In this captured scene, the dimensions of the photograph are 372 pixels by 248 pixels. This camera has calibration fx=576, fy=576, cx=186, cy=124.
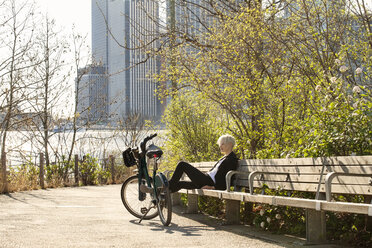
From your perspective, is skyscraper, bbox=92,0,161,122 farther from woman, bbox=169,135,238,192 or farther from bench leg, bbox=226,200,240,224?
bench leg, bbox=226,200,240,224

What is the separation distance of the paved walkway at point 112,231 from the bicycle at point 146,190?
0.59 ft

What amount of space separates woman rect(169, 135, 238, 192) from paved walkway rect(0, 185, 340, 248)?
52 centimetres

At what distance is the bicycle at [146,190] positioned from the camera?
7.95m

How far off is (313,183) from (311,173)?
0.11 metres

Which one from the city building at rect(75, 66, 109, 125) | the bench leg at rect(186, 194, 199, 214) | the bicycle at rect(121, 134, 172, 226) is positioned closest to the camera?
the bicycle at rect(121, 134, 172, 226)

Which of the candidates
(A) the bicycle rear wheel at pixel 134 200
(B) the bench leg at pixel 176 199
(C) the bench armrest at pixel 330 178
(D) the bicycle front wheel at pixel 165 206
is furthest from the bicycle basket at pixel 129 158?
(C) the bench armrest at pixel 330 178

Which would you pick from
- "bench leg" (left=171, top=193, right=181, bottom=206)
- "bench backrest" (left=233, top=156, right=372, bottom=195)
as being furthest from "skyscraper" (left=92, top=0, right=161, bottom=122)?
"bench backrest" (left=233, top=156, right=372, bottom=195)

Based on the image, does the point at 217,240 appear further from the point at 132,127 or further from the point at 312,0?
the point at 132,127

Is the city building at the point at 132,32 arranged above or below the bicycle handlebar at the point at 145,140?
above

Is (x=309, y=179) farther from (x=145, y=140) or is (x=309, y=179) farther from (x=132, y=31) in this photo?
(x=132, y=31)

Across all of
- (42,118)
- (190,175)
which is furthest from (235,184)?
(42,118)

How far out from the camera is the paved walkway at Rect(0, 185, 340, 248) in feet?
20.3

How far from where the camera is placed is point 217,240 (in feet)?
21.2

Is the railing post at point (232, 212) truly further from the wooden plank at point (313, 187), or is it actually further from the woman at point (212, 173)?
the woman at point (212, 173)
